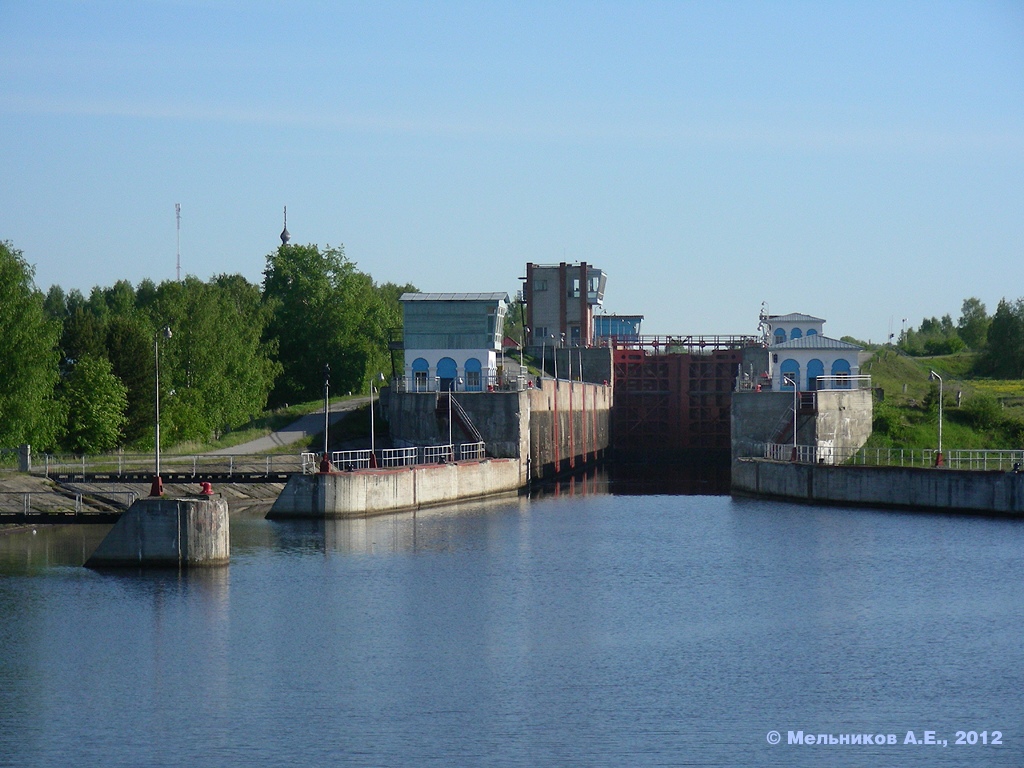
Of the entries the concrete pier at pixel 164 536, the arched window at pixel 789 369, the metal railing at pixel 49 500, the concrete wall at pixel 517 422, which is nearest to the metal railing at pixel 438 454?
the concrete wall at pixel 517 422

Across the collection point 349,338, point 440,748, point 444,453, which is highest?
point 349,338

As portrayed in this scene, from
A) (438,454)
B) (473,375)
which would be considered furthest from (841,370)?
(438,454)

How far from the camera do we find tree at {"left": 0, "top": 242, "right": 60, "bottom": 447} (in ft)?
166

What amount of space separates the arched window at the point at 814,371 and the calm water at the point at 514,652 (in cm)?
2050

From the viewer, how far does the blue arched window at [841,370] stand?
66000mm

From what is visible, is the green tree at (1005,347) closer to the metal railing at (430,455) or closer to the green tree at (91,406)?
the metal railing at (430,455)

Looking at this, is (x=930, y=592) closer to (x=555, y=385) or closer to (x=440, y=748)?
(x=440, y=748)

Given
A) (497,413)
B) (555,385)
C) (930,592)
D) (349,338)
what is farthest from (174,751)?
(349,338)

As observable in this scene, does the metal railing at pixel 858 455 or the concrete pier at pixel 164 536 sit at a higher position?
the metal railing at pixel 858 455

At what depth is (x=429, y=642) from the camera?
30375 millimetres

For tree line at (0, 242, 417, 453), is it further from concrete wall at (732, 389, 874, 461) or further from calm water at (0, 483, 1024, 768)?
concrete wall at (732, 389, 874, 461)

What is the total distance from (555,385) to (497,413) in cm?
758

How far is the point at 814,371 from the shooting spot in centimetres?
6644

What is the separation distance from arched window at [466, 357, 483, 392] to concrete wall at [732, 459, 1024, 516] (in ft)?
39.9
